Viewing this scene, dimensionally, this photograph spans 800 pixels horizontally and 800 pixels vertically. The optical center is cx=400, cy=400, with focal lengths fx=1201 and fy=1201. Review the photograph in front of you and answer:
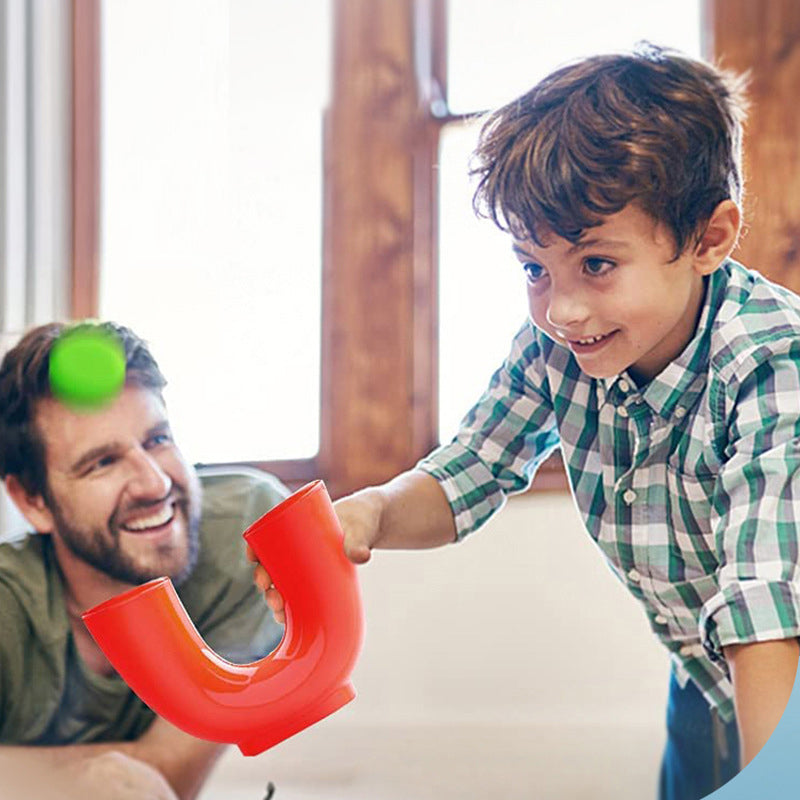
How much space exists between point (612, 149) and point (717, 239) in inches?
2.8

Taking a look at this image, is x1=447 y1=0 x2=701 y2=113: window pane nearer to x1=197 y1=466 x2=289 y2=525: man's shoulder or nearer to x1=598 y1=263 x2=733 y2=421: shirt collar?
x1=197 y1=466 x2=289 y2=525: man's shoulder

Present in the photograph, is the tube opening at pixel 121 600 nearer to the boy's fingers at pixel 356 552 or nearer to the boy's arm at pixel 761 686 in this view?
the boy's fingers at pixel 356 552

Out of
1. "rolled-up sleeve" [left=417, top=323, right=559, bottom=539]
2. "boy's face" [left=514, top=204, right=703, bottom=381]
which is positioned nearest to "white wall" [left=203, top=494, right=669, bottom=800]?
"rolled-up sleeve" [left=417, top=323, right=559, bottom=539]

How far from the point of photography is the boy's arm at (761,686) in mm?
439

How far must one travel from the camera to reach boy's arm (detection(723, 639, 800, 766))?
44 cm

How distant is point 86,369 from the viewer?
3.27 feet

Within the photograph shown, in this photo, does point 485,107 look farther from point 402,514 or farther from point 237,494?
point 402,514

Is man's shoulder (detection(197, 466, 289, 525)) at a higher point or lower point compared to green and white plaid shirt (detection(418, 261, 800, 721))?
lower

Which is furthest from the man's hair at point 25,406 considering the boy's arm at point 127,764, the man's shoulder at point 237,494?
the boy's arm at point 127,764

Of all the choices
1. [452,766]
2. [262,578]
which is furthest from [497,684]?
[262,578]

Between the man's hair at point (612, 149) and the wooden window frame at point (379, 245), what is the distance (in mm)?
513

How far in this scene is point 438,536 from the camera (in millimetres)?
654

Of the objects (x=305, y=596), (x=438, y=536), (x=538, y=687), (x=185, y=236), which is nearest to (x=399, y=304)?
(x=185, y=236)

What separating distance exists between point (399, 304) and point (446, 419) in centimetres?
11
